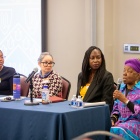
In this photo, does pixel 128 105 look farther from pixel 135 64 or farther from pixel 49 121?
pixel 49 121

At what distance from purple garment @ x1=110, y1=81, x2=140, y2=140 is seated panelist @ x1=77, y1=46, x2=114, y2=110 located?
21 centimetres

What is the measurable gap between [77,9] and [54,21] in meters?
0.42

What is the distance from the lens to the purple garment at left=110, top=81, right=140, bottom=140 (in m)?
3.09

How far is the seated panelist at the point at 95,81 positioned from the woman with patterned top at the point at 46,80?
27 cm

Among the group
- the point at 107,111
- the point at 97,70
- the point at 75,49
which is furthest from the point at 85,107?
the point at 75,49

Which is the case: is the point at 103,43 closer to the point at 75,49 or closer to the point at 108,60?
the point at 108,60

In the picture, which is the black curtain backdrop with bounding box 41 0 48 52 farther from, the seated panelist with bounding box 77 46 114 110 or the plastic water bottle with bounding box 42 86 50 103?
the plastic water bottle with bounding box 42 86 50 103

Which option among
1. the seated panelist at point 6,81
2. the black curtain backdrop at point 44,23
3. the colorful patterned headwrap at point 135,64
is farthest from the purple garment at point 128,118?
the black curtain backdrop at point 44,23

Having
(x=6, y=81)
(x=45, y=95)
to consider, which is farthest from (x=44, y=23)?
(x=45, y=95)

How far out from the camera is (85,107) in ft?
9.97

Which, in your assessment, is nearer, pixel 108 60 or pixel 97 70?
pixel 97 70

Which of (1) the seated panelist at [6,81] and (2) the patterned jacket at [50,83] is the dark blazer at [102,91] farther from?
(1) the seated panelist at [6,81]

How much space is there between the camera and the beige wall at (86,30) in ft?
15.8

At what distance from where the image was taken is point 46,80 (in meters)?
4.01
